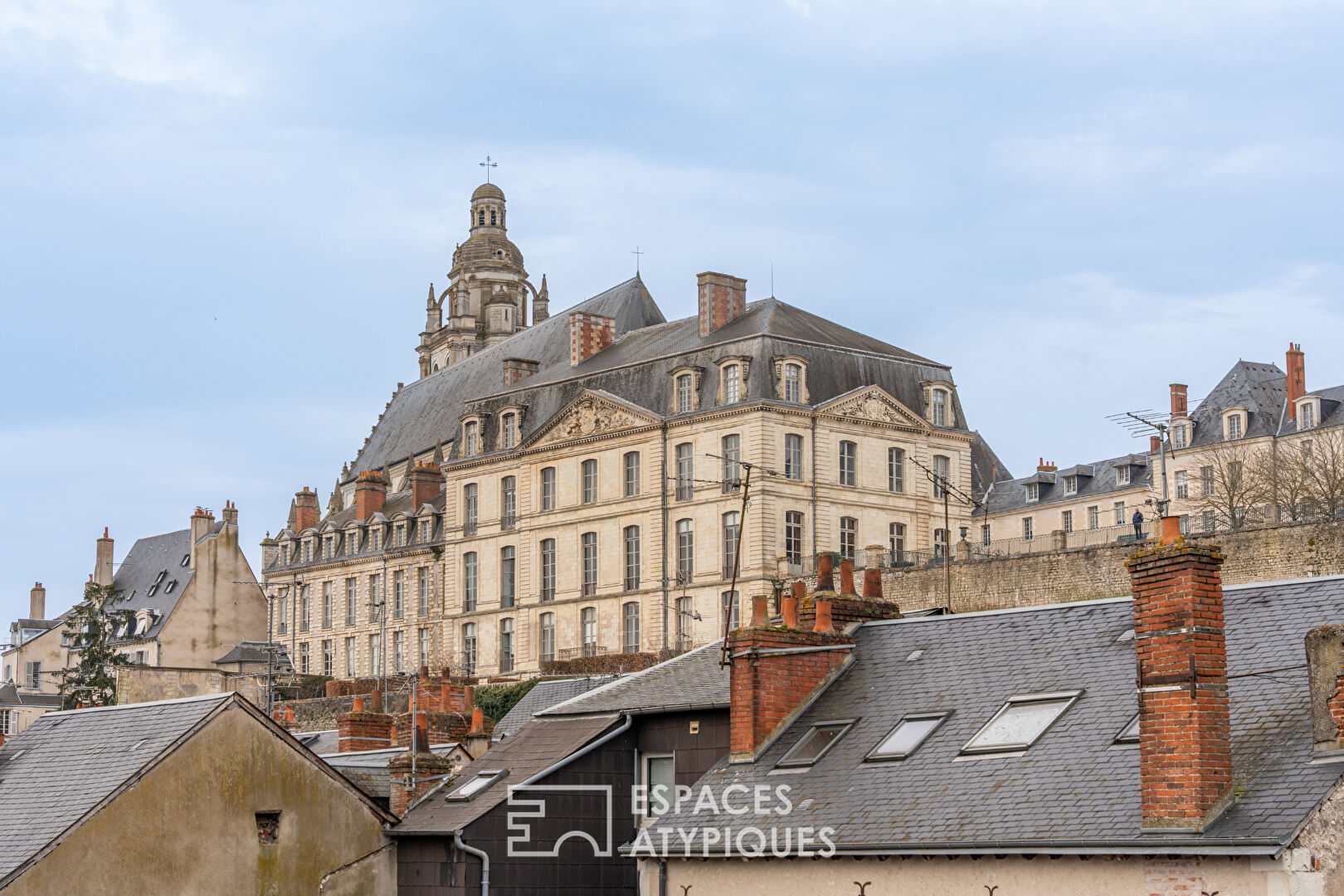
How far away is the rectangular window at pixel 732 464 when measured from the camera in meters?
49.3

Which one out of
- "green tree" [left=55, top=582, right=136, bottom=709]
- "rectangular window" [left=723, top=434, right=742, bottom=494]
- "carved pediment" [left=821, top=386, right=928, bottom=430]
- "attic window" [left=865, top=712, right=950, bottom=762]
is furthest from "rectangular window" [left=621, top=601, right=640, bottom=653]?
"attic window" [left=865, top=712, right=950, bottom=762]

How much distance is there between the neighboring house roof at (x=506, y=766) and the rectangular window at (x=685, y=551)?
1192 inches

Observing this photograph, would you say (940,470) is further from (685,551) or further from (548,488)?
(548,488)

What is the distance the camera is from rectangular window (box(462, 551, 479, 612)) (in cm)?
5862

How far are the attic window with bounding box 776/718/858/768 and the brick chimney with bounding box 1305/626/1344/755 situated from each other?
492 cm

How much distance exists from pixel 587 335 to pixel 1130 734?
4635cm

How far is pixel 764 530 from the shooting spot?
4894cm

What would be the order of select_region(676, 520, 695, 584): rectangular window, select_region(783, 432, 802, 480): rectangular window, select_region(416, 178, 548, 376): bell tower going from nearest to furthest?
select_region(783, 432, 802, 480): rectangular window
select_region(676, 520, 695, 584): rectangular window
select_region(416, 178, 548, 376): bell tower

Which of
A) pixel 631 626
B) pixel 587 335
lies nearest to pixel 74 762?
pixel 631 626

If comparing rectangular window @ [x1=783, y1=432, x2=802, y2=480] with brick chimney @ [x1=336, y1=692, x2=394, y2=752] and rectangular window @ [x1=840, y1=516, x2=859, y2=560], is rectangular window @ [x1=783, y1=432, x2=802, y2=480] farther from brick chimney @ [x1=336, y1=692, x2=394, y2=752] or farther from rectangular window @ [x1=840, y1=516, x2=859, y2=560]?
brick chimney @ [x1=336, y1=692, x2=394, y2=752]

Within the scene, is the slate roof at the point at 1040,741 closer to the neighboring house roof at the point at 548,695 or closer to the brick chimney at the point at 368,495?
the neighboring house roof at the point at 548,695

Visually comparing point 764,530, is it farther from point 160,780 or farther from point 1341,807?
point 1341,807

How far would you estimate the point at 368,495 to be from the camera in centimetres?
7006

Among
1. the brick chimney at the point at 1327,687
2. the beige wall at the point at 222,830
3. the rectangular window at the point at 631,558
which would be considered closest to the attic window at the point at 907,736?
the brick chimney at the point at 1327,687
